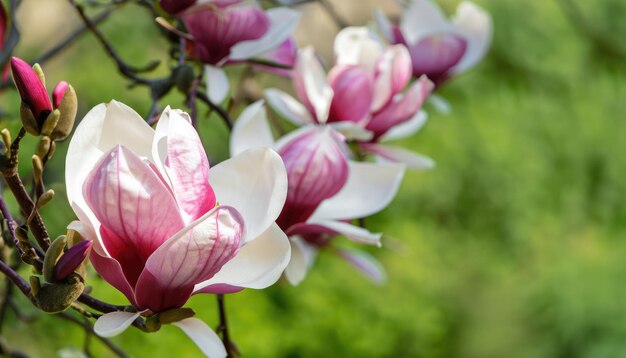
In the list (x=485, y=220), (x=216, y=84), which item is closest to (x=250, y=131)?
(x=216, y=84)

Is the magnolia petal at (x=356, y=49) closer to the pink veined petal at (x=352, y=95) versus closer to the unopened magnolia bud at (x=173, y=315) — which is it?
the pink veined petal at (x=352, y=95)

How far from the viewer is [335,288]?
1.77 m

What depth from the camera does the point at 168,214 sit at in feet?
0.96

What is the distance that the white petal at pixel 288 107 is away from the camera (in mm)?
498

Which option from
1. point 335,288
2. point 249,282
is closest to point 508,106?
point 335,288

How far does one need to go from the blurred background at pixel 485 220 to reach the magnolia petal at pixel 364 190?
1.07 meters

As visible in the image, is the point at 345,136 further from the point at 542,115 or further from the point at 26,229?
the point at 542,115

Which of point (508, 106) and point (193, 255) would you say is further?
point (508, 106)

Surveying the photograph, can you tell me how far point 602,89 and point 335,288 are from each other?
120 centimetres

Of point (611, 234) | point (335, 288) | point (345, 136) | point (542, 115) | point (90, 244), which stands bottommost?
point (611, 234)

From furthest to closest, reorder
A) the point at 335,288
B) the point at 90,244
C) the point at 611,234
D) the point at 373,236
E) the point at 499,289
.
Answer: the point at 611,234
the point at 499,289
the point at 335,288
the point at 373,236
the point at 90,244

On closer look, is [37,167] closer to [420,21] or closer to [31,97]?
[31,97]

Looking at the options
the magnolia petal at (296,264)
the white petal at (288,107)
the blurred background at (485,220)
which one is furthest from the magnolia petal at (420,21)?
the blurred background at (485,220)

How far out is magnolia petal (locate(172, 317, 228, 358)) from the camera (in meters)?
0.31
